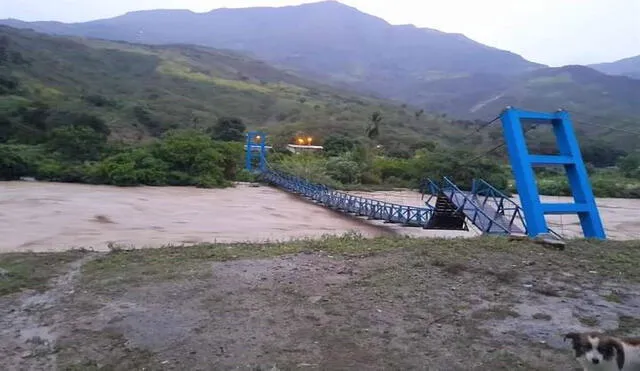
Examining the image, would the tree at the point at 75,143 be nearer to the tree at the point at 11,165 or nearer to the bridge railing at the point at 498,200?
the tree at the point at 11,165

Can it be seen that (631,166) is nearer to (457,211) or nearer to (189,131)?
(189,131)

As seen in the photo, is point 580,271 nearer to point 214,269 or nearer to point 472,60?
point 214,269

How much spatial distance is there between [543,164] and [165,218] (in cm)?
1219

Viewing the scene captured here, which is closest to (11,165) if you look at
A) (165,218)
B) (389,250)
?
(165,218)

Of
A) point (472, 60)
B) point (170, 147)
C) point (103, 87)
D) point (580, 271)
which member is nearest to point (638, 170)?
point (170, 147)

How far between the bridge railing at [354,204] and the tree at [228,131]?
14.9m

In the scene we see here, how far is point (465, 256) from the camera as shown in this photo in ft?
19.0

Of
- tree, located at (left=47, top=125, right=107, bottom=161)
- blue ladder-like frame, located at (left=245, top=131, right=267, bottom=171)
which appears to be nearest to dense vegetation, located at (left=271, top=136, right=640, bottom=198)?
blue ladder-like frame, located at (left=245, top=131, right=267, bottom=171)

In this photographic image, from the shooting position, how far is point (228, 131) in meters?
45.1

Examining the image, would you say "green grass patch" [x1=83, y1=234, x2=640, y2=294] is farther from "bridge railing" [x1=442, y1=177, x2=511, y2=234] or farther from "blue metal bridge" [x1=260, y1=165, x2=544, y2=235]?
"bridge railing" [x1=442, y1=177, x2=511, y2=234]

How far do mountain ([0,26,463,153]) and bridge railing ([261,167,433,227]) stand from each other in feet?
48.9

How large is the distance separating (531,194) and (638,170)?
40.3 meters

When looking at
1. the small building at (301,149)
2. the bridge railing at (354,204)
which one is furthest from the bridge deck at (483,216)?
the small building at (301,149)

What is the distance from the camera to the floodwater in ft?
43.3
